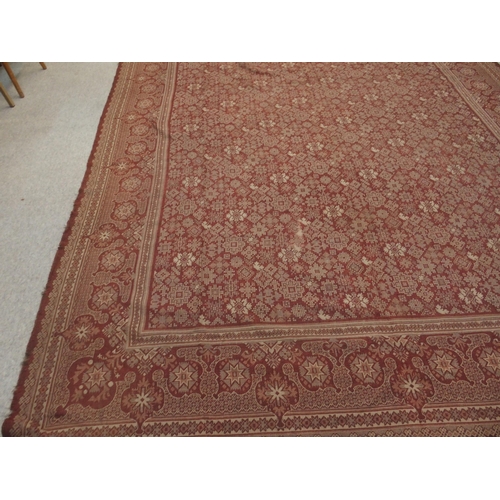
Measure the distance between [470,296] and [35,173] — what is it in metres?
2.79

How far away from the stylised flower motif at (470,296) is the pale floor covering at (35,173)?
221cm

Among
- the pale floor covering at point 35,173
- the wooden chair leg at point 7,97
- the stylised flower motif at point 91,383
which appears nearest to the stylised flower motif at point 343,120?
the pale floor covering at point 35,173

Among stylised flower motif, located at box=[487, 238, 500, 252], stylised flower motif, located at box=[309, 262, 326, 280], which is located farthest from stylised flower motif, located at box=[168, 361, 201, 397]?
stylised flower motif, located at box=[487, 238, 500, 252]

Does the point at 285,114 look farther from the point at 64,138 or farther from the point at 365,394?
the point at 365,394

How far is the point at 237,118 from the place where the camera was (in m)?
2.68

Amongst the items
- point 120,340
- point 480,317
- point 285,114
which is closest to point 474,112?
point 285,114

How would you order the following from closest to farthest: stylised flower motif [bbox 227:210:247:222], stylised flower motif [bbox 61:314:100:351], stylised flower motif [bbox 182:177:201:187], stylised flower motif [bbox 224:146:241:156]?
stylised flower motif [bbox 61:314:100:351]
stylised flower motif [bbox 227:210:247:222]
stylised flower motif [bbox 182:177:201:187]
stylised flower motif [bbox 224:146:241:156]

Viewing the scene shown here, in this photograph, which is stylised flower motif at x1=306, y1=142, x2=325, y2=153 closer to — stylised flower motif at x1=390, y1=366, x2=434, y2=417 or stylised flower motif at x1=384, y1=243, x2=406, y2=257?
stylised flower motif at x1=384, y1=243, x2=406, y2=257

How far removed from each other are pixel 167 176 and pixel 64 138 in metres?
0.95

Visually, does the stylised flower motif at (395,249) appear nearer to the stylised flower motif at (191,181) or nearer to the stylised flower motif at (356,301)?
the stylised flower motif at (356,301)

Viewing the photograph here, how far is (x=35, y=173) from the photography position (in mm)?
2355

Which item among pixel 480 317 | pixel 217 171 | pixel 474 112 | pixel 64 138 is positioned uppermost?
pixel 64 138

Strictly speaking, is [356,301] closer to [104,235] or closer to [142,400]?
[142,400]

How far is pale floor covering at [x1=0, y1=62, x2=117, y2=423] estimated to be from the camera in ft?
5.73
